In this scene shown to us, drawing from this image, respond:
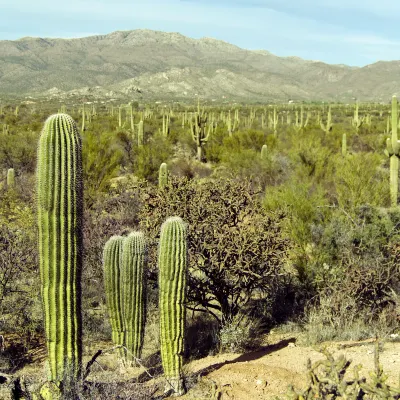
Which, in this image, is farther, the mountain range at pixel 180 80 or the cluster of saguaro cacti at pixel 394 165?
the mountain range at pixel 180 80

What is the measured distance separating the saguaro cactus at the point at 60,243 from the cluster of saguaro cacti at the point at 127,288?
4.35ft

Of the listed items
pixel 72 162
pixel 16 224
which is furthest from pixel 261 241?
pixel 16 224

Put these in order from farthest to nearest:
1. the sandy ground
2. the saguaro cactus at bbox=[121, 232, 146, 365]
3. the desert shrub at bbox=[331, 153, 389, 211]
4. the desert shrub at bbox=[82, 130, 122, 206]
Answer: the desert shrub at bbox=[82, 130, 122, 206], the desert shrub at bbox=[331, 153, 389, 211], the saguaro cactus at bbox=[121, 232, 146, 365], the sandy ground

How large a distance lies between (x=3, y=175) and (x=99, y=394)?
1733 centimetres

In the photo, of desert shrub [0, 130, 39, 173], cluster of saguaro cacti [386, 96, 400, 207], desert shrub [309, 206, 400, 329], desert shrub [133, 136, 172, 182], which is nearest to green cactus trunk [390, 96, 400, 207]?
cluster of saguaro cacti [386, 96, 400, 207]

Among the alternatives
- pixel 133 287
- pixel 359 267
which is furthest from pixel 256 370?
pixel 359 267

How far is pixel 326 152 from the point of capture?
759 inches

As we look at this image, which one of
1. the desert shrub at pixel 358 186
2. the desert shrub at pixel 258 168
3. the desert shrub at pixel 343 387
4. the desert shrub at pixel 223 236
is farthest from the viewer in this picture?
the desert shrub at pixel 258 168

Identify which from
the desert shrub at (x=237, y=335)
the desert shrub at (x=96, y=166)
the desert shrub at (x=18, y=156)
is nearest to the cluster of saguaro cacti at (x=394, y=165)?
the desert shrub at (x=237, y=335)

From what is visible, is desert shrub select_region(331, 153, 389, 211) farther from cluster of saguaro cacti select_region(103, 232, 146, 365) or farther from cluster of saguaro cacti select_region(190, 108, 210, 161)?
cluster of saguaro cacti select_region(190, 108, 210, 161)

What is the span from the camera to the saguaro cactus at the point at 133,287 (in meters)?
7.24

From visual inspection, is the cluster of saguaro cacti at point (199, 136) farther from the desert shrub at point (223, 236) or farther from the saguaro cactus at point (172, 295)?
the saguaro cactus at point (172, 295)

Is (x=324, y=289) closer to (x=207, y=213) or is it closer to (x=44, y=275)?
(x=207, y=213)

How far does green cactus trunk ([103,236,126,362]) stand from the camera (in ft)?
24.3
